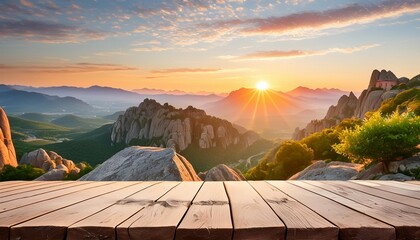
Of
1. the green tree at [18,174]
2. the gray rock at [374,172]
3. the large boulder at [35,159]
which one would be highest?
the gray rock at [374,172]

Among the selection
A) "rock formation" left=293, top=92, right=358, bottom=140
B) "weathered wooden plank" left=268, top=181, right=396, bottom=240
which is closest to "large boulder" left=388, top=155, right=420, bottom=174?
"weathered wooden plank" left=268, top=181, right=396, bottom=240

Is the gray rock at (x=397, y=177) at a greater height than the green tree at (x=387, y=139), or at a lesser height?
lesser

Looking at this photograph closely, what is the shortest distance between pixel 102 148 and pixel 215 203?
6228 inches

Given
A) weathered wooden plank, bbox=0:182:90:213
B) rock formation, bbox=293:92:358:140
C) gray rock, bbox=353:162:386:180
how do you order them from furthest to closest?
rock formation, bbox=293:92:358:140
gray rock, bbox=353:162:386:180
weathered wooden plank, bbox=0:182:90:213

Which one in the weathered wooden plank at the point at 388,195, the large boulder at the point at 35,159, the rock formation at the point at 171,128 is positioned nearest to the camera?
the weathered wooden plank at the point at 388,195

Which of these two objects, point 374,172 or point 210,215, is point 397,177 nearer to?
point 374,172

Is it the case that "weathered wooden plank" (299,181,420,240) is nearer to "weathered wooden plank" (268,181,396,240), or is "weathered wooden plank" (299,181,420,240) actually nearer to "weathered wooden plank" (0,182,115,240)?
"weathered wooden plank" (268,181,396,240)

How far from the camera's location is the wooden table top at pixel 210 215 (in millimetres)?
2199

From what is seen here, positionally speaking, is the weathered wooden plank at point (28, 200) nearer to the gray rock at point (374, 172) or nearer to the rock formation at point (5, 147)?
the gray rock at point (374, 172)

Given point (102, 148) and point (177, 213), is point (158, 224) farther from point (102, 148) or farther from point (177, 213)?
point (102, 148)

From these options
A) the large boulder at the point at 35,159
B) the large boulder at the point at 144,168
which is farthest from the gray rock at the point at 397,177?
the large boulder at the point at 35,159

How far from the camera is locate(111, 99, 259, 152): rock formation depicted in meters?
139

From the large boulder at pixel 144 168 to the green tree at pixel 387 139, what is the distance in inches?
279

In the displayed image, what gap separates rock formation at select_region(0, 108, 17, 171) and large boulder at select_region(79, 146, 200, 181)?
67.4 metres
